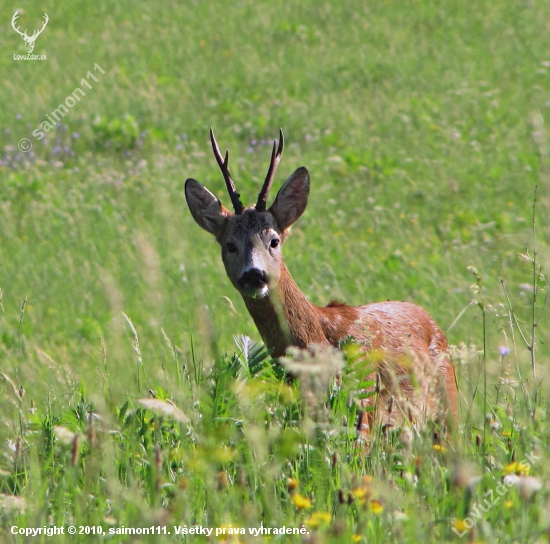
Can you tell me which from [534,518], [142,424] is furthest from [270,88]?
[534,518]

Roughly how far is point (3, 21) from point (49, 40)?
4.50 feet

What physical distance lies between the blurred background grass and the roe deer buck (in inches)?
28.6

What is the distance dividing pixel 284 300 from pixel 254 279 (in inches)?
9.9

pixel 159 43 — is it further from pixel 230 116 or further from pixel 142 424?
pixel 142 424

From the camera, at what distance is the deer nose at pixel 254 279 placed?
538 centimetres

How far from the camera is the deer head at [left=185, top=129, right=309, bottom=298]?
5.43 metres

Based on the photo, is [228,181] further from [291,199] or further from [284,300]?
[284,300]

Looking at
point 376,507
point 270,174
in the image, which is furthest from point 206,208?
point 376,507

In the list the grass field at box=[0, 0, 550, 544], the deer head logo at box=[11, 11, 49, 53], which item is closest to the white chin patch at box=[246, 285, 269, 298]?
the grass field at box=[0, 0, 550, 544]

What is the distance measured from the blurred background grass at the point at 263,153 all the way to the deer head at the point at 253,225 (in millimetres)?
722

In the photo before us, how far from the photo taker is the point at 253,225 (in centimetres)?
582

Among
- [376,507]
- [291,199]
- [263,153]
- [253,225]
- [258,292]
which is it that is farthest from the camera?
[263,153]

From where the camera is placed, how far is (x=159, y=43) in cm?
1727

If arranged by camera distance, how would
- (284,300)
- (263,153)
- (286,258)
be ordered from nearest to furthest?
(284,300), (286,258), (263,153)
